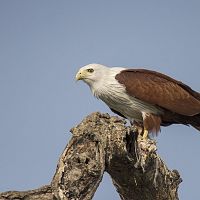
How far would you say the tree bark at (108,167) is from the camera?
6.20m

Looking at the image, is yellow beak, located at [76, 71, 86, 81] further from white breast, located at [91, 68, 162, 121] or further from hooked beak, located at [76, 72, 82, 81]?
white breast, located at [91, 68, 162, 121]

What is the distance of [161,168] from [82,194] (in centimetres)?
236

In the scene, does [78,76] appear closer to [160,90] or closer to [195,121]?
[160,90]

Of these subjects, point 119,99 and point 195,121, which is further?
point 195,121

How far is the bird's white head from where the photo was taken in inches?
433

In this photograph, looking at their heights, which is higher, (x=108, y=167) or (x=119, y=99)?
(x=119, y=99)

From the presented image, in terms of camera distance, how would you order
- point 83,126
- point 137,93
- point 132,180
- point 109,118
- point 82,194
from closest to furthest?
1. point 82,194
2. point 83,126
3. point 109,118
4. point 132,180
5. point 137,93

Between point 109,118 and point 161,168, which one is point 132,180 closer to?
point 161,168

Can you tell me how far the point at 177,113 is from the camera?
11016 millimetres

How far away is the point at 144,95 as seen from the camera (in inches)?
424

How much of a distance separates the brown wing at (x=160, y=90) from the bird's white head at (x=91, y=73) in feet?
1.05

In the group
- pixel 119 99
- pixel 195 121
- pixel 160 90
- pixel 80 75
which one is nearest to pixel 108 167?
pixel 119 99

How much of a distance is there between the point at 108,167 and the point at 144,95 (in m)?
3.64

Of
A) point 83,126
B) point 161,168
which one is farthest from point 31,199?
point 161,168
